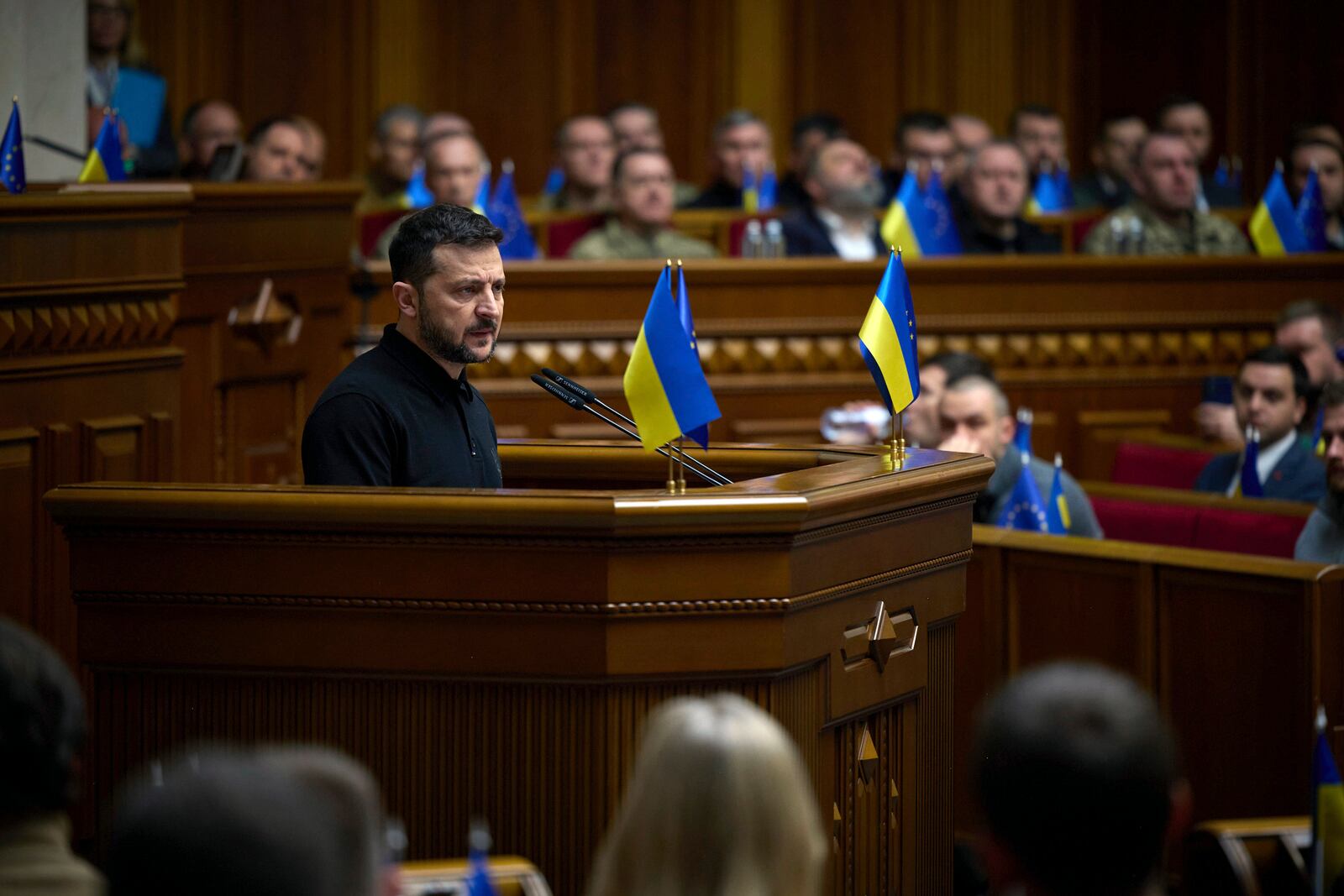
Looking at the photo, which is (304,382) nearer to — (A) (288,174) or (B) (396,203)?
(A) (288,174)

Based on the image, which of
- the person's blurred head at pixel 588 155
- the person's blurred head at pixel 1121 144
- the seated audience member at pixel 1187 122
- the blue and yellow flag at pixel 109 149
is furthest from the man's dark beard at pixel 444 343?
the person's blurred head at pixel 1121 144

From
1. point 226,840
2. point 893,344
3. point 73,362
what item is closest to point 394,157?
point 73,362

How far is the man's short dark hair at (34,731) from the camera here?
189 cm

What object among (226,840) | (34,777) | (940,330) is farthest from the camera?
(940,330)

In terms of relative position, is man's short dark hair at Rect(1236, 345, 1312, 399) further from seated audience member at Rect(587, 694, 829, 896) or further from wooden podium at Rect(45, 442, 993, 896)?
seated audience member at Rect(587, 694, 829, 896)

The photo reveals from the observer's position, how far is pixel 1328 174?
9594mm

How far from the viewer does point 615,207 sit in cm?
821

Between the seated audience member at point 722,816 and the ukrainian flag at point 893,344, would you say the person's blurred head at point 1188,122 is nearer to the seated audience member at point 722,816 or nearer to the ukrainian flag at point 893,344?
the ukrainian flag at point 893,344

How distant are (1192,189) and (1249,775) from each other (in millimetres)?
4604

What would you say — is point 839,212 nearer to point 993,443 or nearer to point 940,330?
point 940,330

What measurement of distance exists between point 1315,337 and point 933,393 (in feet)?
5.70

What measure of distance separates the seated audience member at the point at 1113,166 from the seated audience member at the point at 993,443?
5817 millimetres

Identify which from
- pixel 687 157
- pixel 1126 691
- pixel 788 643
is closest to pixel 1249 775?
pixel 788 643

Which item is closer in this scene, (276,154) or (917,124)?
(276,154)
